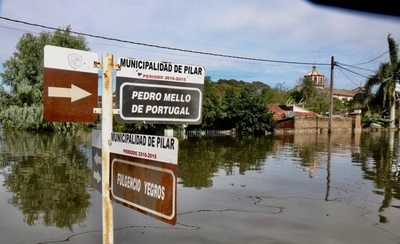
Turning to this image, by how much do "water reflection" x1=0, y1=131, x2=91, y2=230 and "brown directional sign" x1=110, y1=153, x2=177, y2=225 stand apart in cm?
302

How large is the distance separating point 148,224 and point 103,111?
3.06 meters

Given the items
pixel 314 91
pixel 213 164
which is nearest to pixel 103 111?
pixel 213 164

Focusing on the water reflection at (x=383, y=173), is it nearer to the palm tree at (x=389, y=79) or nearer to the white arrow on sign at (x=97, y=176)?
the white arrow on sign at (x=97, y=176)

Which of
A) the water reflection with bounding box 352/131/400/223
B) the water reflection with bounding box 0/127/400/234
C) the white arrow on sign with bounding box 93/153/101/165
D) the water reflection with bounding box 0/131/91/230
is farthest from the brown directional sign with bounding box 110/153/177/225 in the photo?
the water reflection with bounding box 352/131/400/223

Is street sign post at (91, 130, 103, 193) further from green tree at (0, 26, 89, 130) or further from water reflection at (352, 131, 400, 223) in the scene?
green tree at (0, 26, 89, 130)

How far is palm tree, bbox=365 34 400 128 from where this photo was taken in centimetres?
3222

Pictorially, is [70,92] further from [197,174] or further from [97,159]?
[197,174]

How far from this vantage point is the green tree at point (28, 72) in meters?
25.9

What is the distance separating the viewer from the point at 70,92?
2.37 metres

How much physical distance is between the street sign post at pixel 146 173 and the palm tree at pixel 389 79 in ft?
111

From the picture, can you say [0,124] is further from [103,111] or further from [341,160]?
[103,111]

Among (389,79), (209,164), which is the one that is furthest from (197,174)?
(389,79)

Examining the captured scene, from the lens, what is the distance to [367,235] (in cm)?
483

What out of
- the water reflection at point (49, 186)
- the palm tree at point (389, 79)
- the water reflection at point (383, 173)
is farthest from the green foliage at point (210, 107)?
the palm tree at point (389, 79)
